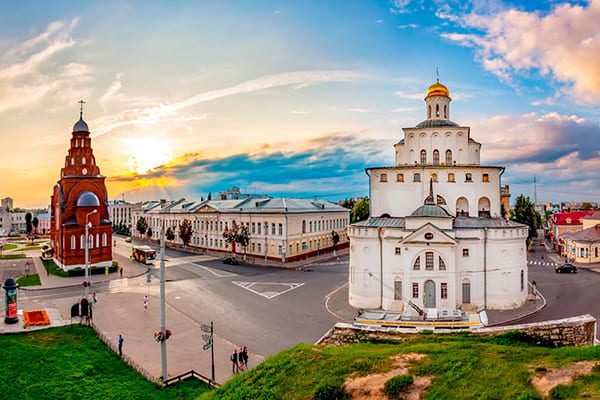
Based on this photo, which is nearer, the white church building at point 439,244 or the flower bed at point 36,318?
the flower bed at point 36,318

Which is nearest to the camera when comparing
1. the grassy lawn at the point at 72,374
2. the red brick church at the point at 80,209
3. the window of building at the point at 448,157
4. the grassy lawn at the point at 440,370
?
the grassy lawn at the point at 440,370

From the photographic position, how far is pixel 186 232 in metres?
67.8

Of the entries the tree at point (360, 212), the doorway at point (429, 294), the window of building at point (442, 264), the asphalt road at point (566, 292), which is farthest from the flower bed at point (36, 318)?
the tree at point (360, 212)

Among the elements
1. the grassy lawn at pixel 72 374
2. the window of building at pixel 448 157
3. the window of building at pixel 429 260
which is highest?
the window of building at pixel 448 157

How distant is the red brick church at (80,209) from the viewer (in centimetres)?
4641

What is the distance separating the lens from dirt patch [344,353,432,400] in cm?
1155

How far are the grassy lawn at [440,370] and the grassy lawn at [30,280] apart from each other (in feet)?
111

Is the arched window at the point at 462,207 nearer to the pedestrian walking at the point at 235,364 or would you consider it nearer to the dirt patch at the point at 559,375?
the dirt patch at the point at 559,375

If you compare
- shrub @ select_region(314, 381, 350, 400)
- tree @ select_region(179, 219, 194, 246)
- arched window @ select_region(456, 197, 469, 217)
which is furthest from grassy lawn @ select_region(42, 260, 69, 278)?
arched window @ select_region(456, 197, 469, 217)

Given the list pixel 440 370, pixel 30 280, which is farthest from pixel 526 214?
pixel 30 280

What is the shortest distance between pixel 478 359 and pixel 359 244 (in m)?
19.0

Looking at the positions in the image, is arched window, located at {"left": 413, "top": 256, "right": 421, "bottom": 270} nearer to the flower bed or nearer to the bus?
the flower bed

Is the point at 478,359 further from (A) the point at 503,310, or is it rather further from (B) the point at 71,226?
(B) the point at 71,226

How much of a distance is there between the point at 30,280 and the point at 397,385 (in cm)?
4378
